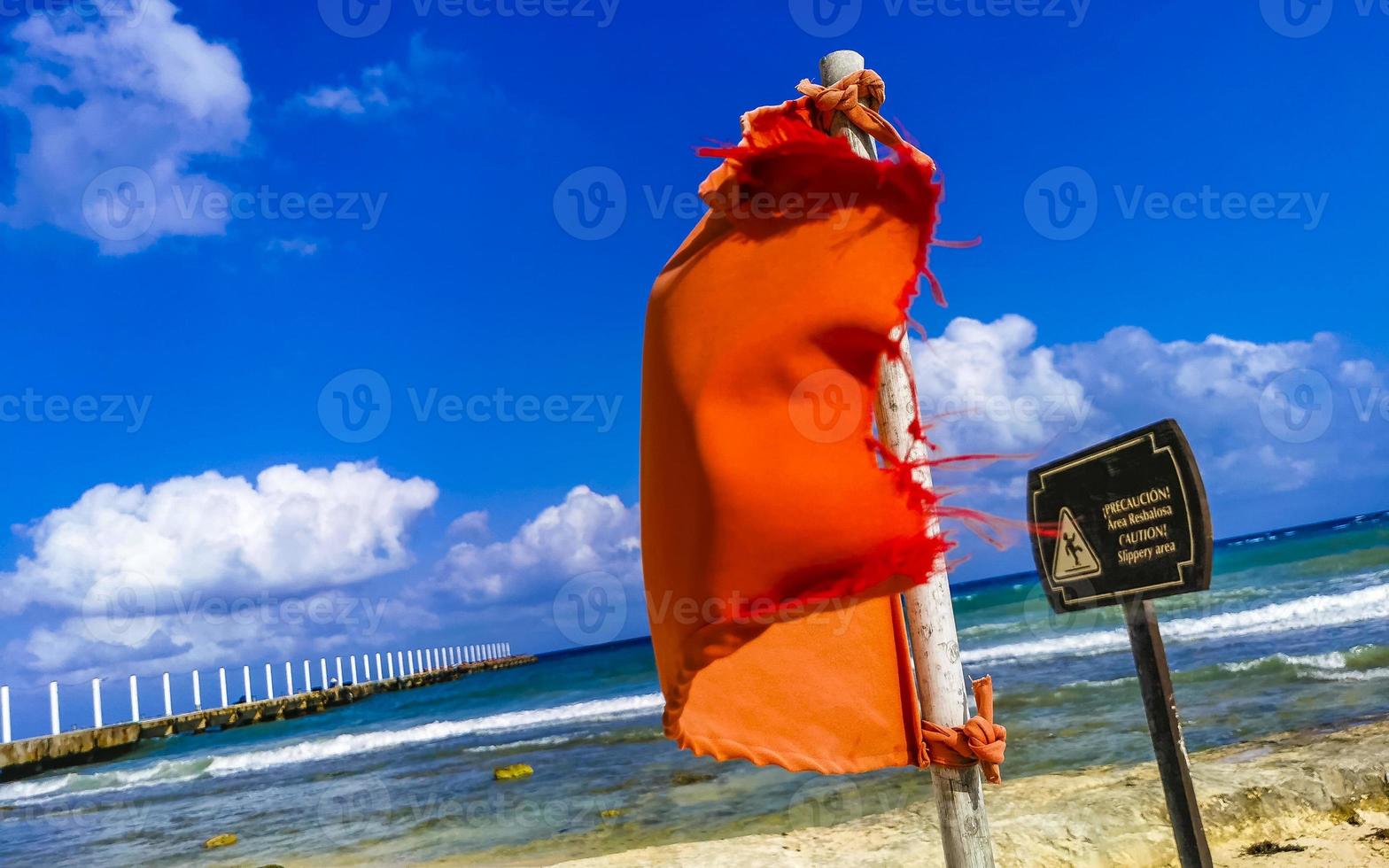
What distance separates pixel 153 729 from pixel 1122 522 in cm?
3738

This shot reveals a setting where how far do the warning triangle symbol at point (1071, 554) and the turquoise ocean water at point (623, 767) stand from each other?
485cm

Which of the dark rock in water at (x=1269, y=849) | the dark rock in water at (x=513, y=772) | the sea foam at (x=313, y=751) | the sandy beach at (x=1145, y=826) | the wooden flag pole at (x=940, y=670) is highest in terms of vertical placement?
the wooden flag pole at (x=940, y=670)

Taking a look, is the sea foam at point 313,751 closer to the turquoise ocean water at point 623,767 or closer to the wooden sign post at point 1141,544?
the turquoise ocean water at point 623,767

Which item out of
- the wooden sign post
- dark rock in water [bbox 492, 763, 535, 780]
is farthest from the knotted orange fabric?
dark rock in water [bbox 492, 763, 535, 780]

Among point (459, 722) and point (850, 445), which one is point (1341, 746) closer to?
point (850, 445)

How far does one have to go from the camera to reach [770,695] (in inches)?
104

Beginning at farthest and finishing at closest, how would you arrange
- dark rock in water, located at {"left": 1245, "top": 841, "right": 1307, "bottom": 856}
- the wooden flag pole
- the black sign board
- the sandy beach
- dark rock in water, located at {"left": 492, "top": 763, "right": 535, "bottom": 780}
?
1. dark rock in water, located at {"left": 492, "top": 763, "right": 535, "bottom": 780}
2. the sandy beach
3. dark rock in water, located at {"left": 1245, "top": 841, "right": 1307, "bottom": 856}
4. the black sign board
5. the wooden flag pole

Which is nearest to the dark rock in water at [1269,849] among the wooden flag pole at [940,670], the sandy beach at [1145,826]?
the sandy beach at [1145,826]

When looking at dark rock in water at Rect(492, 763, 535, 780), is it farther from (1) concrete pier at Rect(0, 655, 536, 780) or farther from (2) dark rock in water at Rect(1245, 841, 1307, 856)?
(1) concrete pier at Rect(0, 655, 536, 780)

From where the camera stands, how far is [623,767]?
1161 cm

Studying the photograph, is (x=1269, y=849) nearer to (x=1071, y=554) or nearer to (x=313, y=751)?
(x=1071, y=554)

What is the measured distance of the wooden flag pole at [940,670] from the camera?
248 centimetres

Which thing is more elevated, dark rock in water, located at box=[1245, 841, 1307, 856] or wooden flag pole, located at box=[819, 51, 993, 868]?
wooden flag pole, located at box=[819, 51, 993, 868]

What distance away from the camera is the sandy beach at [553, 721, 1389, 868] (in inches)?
203
